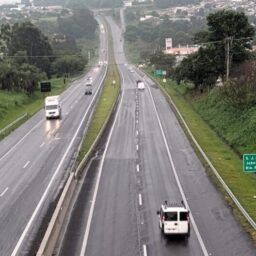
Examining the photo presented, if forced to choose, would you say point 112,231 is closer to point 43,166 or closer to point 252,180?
point 252,180

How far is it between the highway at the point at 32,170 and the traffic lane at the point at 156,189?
222 inches

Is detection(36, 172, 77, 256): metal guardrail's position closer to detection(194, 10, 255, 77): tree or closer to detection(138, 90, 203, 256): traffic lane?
detection(138, 90, 203, 256): traffic lane

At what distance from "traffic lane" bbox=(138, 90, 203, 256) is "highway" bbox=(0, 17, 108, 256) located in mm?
5638

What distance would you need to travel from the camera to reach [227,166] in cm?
4853

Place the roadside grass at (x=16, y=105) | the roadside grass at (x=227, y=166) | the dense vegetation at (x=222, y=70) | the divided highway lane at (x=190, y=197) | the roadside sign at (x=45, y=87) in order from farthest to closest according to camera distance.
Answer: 1. the roadside sign at (x=45, y=87)
2. the roadside grass at (x=16, y=105)
3. the dense vegetation at (x=222, y=70)
4. the roadside grass at (x=227, y=166)
5. the divided highway lane at (x=190, y=197)

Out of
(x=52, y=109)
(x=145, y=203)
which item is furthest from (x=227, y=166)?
(x=52, y=109)

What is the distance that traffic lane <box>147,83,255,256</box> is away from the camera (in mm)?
28750

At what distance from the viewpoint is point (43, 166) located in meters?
49.6

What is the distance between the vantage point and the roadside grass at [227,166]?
3587 cm

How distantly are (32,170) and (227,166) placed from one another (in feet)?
48.8

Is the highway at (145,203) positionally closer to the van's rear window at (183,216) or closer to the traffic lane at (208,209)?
the traffic lane at (208,209)

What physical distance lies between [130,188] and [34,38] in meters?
134

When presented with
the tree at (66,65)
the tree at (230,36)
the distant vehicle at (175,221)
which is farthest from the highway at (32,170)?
the tree at (66,65)

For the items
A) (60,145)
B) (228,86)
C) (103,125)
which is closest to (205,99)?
(228,86)
